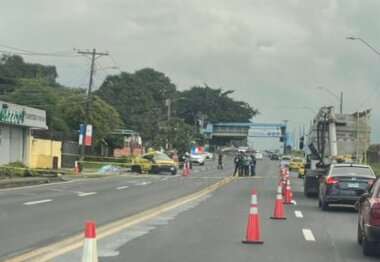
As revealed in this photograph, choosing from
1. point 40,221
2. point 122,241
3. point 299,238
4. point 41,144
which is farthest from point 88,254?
point 41,144

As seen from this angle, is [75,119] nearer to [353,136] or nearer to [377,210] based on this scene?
[353,136]

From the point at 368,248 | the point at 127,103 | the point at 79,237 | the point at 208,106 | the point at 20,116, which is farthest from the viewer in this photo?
the point at 208,106

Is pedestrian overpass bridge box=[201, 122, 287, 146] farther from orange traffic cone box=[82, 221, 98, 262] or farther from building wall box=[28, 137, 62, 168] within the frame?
orange traffic cone box=[82, 221, 98, 262]

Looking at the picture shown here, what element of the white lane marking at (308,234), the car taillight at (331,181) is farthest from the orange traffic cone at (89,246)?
the car taillight at (331,181)

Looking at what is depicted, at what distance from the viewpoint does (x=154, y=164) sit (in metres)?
58.7

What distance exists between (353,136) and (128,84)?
104 metres

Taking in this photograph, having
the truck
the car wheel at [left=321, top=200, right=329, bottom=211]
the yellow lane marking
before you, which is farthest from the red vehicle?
the truck

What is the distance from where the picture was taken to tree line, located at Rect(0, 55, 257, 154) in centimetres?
8488

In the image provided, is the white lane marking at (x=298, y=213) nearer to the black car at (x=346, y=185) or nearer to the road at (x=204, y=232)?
the road at (x=204, y=232)

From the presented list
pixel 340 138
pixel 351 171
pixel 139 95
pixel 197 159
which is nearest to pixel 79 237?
pixel 351 171

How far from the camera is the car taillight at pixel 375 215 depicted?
40.6ft

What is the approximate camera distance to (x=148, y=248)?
533 inches

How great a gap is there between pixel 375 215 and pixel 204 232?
16.0 ft

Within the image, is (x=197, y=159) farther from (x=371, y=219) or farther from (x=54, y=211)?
(x=371, y=219)
